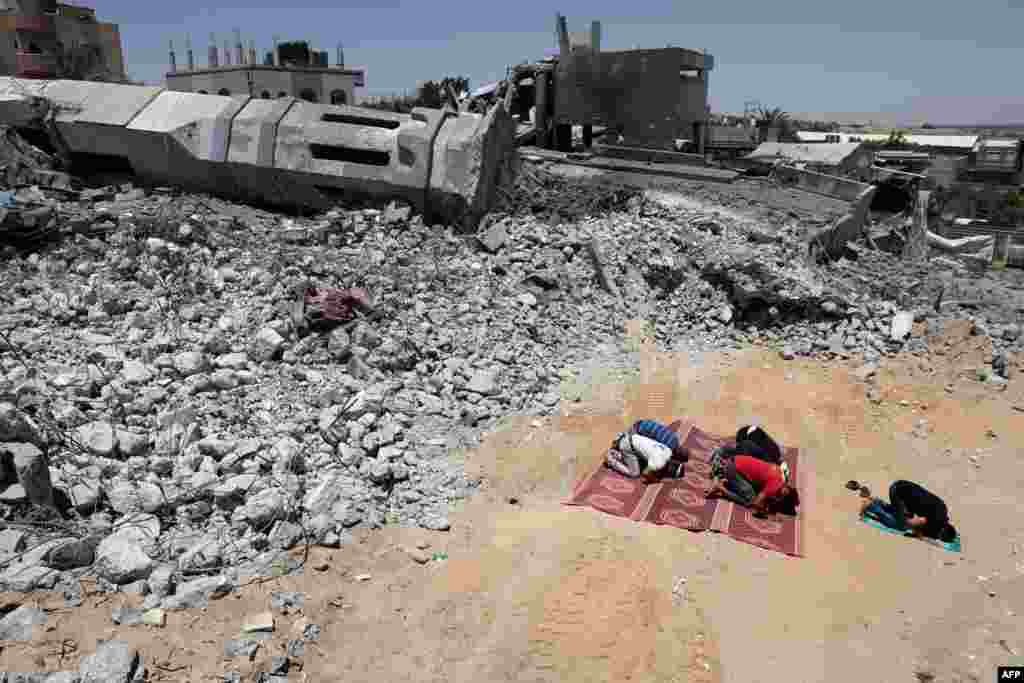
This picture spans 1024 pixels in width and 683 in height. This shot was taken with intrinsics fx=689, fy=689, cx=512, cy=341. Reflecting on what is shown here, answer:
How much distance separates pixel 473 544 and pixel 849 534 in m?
2.90

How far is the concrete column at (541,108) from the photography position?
49.9 feet

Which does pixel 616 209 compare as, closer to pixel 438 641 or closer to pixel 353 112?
pixel 353 112

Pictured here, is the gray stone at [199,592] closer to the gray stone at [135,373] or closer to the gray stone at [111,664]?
the gray stone at [111,664]

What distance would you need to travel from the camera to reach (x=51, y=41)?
27547 millimetres

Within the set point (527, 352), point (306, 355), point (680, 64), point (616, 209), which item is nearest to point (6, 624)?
point (306, 355)

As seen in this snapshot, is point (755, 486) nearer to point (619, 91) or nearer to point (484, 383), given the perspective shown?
point (484, 383)

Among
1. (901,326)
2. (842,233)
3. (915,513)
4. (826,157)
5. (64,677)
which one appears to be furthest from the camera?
(826,157)

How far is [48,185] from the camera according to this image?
9.10 m

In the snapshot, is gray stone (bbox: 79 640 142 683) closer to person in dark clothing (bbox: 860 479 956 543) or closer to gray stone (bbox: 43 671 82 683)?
gray stone (bbox: 43 671 82 683)

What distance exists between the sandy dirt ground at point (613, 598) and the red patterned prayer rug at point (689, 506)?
0.12 meters

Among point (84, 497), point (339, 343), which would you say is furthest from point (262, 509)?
point (339, 343)

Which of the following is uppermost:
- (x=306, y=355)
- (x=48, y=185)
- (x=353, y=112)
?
(x=353, y=112)

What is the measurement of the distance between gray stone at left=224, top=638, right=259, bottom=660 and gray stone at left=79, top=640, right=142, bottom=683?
1.32 feet

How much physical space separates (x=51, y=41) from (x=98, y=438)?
30.5 m
